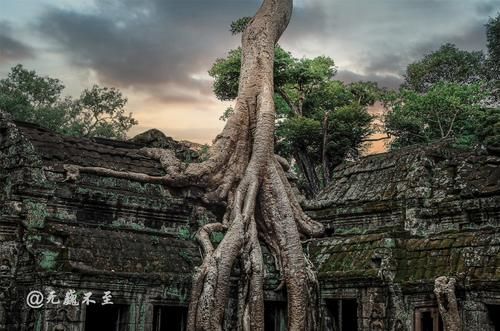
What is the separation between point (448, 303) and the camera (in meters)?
9.04

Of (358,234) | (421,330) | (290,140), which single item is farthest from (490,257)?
(290,140)

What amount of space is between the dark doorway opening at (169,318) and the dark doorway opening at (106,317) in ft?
1.77

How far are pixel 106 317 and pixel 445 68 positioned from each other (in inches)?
817

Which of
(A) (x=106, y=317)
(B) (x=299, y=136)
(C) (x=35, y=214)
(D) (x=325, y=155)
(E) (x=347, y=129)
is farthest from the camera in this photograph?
(D) (x=325, y=155)

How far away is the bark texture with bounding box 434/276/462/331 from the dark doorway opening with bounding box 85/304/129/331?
4.42 meters

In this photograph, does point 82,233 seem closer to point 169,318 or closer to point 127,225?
point 127,225

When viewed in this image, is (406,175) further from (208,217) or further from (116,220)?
(116,220)

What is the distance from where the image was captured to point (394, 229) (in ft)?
37.6

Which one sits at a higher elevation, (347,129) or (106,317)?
(347,129)

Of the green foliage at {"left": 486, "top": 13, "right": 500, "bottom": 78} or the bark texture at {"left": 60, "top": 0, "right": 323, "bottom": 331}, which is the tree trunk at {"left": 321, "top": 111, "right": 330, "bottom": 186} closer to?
the green foliage at {"left": 486, "top": 13, "right": 500, "bottom": 78}

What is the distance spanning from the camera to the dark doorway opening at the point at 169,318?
10005 mm

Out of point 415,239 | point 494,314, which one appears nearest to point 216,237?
point 415,239

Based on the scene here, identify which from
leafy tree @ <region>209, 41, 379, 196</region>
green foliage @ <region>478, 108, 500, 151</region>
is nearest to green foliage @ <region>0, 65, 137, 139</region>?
leafy tree @ <region>209, 41, 379, 196</region>

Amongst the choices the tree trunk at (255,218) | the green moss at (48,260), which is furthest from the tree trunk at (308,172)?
the green moss at (48,260)
